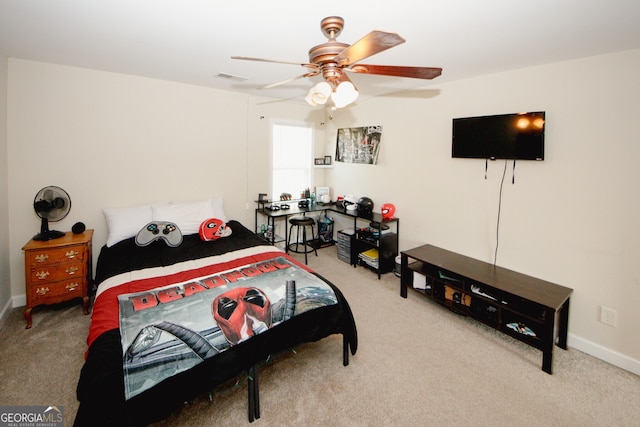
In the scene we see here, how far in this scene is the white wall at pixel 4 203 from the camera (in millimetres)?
A: 2596

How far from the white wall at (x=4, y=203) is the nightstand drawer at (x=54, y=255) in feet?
1.74

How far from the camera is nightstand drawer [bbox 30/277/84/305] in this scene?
251 centimetres

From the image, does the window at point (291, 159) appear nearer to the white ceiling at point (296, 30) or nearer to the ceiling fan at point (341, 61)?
the white ceiling at point (296, 30)

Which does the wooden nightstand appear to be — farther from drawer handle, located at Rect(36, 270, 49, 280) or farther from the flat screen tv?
the flat screen tv

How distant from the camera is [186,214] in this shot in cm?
333

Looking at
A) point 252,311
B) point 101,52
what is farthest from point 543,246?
point 101,52

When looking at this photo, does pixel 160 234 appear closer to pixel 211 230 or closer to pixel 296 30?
pixel 211 230

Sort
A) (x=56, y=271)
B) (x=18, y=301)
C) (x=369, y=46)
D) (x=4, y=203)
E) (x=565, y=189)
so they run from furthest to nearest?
(x=18, y=301)
(x=4, y=203)
(x=56, y=271)
(x=565, y=189)
(x=369, y=46)

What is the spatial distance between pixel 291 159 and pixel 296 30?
2843 millimetres

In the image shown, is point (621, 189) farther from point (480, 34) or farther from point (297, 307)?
point (297, 307)

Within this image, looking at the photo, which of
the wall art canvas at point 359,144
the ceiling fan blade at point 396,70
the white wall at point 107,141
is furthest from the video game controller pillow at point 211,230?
the wall art canvas at point 359,144

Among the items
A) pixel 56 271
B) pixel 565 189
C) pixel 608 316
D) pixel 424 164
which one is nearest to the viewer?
pixel 608 316

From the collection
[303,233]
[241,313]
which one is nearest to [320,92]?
[241,313]

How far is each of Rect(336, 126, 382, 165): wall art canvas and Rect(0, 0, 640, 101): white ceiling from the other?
1485mm
